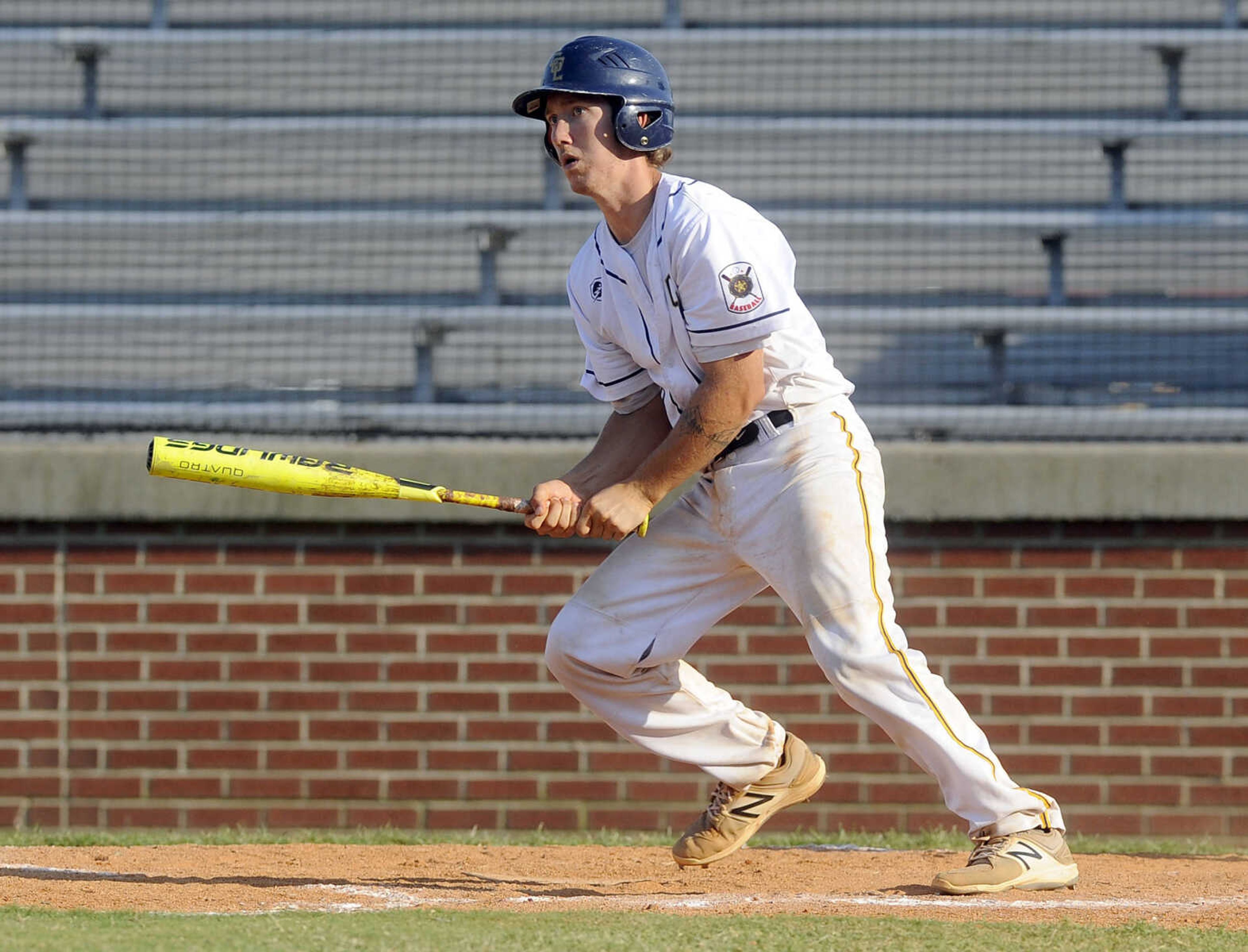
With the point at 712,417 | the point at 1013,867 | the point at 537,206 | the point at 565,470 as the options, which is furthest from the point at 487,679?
the point at 537,206

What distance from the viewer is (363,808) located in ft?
17.9

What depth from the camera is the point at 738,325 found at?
11.4 feet

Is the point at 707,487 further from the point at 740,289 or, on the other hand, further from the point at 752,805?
the point at 752,805

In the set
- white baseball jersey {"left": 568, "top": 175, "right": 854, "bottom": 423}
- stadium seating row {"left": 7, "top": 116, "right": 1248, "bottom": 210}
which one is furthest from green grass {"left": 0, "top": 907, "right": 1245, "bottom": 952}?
stadium seating row {"left": 7, "top": 116, "right": 1248, "bottom": 210}

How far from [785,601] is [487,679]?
1.90 m

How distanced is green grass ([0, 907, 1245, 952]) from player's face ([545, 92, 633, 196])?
5.25ft

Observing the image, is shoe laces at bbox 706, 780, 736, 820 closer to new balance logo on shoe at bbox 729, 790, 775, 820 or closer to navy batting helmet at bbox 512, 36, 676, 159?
new balance logo on shoe at bbox 729, 790, 775, 820

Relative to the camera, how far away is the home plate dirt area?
347cm

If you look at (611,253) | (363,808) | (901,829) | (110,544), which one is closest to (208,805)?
(363,808)

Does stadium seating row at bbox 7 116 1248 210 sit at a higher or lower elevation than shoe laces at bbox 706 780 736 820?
higher

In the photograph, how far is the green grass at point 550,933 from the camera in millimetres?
2918

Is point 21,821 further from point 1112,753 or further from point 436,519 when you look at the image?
point 1112,753

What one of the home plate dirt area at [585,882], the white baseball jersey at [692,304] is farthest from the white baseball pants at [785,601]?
the home plate dirt area at [585,882]

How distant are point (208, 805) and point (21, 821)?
64cm
